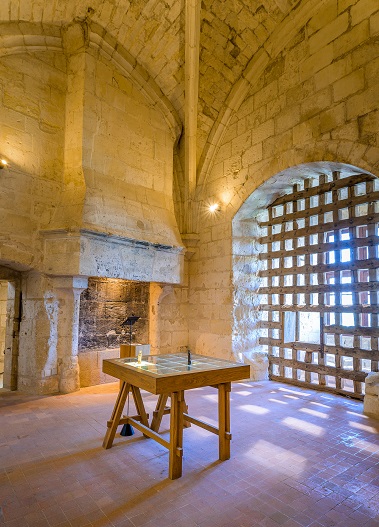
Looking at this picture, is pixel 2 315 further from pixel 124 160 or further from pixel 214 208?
pixel 214 208

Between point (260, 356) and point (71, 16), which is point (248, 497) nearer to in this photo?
point (260, 356)

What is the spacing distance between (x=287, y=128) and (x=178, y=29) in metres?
2.45

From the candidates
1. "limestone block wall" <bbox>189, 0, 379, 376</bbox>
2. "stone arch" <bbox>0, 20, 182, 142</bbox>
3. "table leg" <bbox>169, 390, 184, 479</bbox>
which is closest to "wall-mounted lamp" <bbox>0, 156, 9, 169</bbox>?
"stone arch" <bbox>0, 20, 182, 142</bbox>

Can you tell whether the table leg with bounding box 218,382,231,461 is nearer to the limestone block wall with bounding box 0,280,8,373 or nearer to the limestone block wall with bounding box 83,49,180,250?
the limestone block wall with bounding box 83,49,180,250

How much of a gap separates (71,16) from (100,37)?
18.7 inches

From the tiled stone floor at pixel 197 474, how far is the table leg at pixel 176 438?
3.1 inches

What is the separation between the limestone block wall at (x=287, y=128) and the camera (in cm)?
407

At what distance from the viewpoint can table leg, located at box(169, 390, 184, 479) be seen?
249 centimetres

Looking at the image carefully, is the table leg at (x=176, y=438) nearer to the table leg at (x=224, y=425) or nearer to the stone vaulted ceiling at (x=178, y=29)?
the table leg at (x=224, y=425)

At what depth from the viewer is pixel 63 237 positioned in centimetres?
484

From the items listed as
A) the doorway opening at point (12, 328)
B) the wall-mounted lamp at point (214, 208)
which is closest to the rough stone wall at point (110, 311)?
the doorway opening at point (12, 328)

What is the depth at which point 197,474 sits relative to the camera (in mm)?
2541

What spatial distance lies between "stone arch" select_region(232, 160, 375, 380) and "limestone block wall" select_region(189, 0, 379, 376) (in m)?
0.04

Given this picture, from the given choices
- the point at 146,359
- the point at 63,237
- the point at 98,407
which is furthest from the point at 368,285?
the point at 63,237
